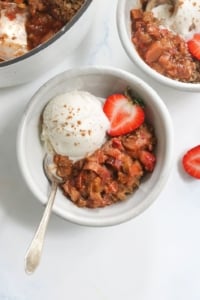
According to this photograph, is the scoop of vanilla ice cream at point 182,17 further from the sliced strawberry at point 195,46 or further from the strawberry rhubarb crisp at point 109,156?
the strawberry rhubarb crisp at point 109,156

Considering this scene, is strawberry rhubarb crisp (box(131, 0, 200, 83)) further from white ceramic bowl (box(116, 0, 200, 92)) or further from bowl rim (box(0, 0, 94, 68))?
bowl rim (box(0, 0, 94, 68))

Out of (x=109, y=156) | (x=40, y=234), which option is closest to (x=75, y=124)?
(x=109, y=156)

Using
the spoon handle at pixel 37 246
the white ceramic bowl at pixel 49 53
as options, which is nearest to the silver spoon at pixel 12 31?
the white ceramic bowl at pixel 49 53

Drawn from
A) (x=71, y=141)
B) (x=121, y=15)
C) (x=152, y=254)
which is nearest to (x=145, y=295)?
(x=152, y=254)

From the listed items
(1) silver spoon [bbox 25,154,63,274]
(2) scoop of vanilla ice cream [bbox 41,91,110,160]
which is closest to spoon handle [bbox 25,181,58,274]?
(1) silver spoon [bbox 25,154,63,274]

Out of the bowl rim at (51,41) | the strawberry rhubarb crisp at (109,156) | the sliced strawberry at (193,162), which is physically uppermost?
the bowl rim at (51,41)

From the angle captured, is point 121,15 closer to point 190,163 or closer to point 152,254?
point 190,163
